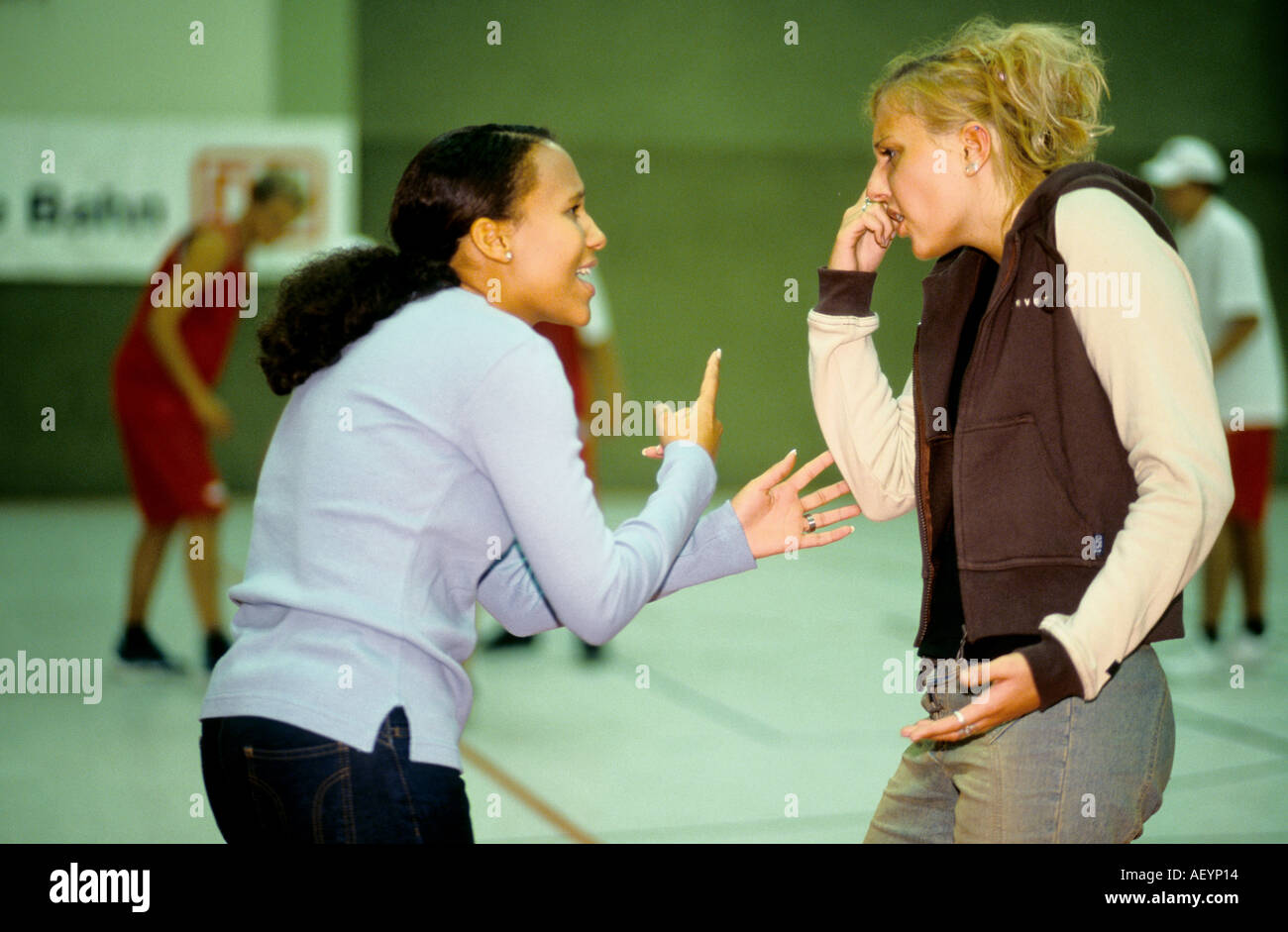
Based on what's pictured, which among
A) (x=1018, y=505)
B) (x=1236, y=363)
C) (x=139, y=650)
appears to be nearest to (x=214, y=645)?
(x=139, y=650)

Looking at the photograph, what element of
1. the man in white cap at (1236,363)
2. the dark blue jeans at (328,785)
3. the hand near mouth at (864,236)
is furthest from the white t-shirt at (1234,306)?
the dark blue jeans at (328,785)

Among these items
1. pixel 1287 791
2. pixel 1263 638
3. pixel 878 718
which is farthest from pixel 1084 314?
pixel 1263 638

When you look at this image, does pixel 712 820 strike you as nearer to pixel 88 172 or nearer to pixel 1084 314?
pixel 1084 314

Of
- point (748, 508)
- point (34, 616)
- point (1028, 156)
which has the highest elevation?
point (1028, 156)

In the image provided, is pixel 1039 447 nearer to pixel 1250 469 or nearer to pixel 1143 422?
pixel 1143 422

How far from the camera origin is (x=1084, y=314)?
1425 mm

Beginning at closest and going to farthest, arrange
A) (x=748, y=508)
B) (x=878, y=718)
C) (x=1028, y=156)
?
(x=1028, y=156) → (x=748, y=508) → (x=878, y=718)

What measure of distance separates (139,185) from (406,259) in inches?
361

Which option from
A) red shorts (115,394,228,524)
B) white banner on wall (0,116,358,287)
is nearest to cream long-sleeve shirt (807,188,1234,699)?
red shorts (115,394,228,524)

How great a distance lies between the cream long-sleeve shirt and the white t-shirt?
149 inches

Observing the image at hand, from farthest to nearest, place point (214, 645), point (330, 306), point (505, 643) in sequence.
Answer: point (505, 643), point (214, 645), point (330, 306)

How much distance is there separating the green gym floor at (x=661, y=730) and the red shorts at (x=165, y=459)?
640mm

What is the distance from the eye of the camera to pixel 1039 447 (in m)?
1.49
